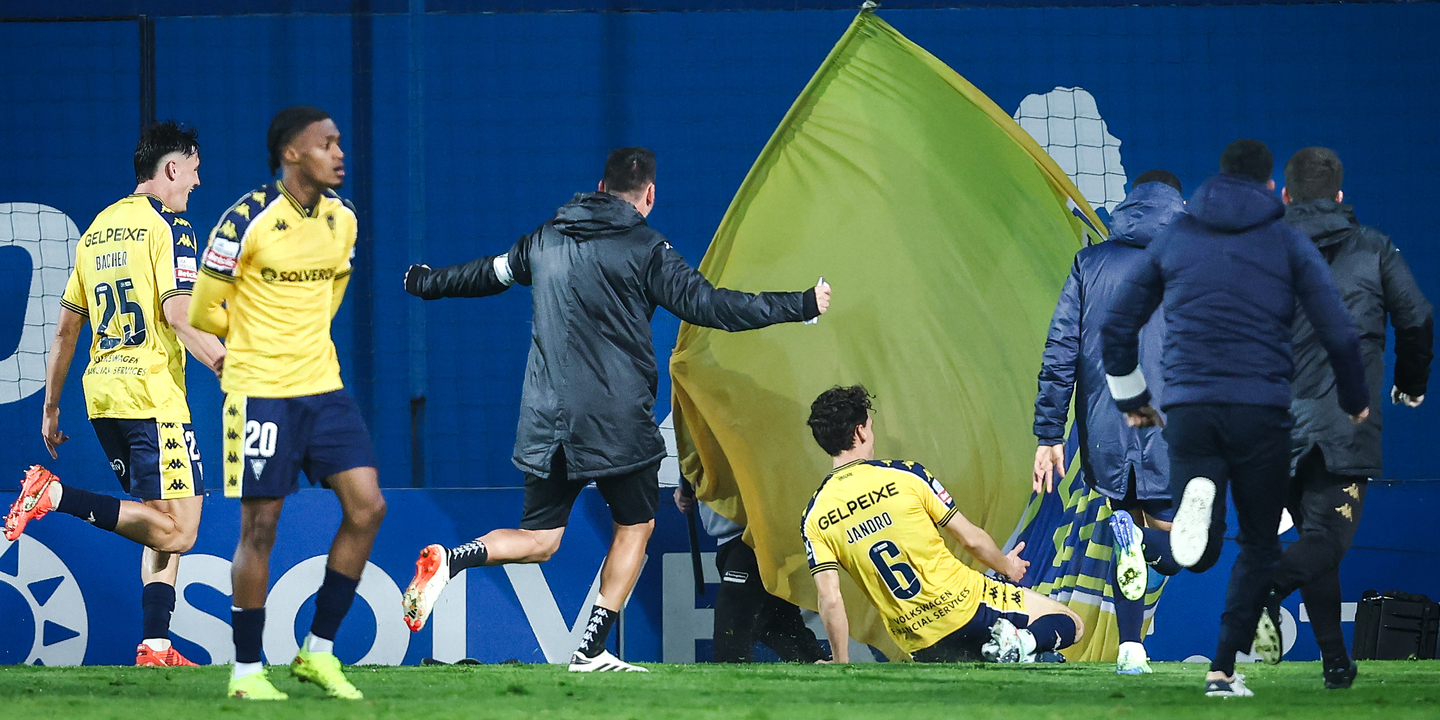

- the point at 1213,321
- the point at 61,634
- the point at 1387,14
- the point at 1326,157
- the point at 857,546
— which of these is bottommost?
the point at 61,634

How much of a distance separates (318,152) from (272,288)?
14.9 inches

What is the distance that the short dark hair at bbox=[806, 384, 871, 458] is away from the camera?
5.44m

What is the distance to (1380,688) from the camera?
4.37 meters

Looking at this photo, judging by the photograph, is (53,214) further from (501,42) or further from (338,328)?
(501,42)

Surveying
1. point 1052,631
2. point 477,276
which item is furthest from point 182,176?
point 1052,631

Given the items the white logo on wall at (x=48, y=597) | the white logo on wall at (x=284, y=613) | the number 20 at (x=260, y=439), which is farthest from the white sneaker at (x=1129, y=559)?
the white logo on wall at (x=48, y=597)

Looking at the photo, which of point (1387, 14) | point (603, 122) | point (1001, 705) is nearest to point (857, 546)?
point (1001, 705)

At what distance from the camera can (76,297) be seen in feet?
20.1

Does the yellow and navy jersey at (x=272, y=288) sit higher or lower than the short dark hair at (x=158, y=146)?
lower

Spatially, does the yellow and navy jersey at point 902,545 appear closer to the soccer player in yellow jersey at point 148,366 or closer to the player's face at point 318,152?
the player's face at point 318,152

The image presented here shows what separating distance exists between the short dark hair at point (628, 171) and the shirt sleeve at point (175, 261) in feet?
5.32

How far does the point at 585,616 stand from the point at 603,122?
136 inches

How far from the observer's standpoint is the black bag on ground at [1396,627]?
21.1 ft

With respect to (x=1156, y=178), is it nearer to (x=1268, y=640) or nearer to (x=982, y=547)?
(x=982, y=547)
